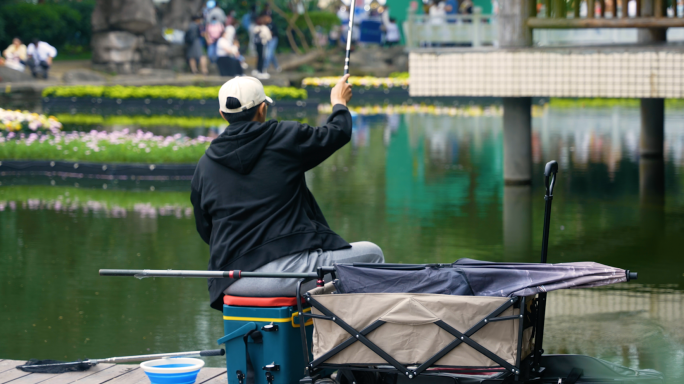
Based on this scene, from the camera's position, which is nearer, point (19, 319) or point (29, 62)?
point (19, 319)

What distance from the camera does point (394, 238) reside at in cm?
870

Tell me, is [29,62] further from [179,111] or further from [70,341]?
[70,341]

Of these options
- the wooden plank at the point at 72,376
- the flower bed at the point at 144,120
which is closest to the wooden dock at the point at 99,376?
the wooden plank at the point at 72,376

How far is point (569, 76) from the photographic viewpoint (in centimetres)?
1061

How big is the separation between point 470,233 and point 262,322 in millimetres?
5172

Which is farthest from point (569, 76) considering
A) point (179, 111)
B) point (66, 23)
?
point (66, 23)

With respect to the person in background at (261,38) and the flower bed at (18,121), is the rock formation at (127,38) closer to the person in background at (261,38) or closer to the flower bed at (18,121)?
the person in background at (261,38)

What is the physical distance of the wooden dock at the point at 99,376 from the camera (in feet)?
14.6

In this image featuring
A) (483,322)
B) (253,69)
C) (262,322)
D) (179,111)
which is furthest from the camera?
(253,69)

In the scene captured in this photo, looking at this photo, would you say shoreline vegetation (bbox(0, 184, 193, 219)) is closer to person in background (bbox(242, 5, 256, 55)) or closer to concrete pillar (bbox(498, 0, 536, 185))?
concrete pillar (bbox(498, 0, 536, 185))

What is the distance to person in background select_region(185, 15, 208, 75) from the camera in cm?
3166

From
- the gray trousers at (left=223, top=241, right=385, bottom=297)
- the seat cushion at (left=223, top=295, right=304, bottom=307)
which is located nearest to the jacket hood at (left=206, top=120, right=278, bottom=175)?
the gray trousers at (left=223, top=241, right=385, bottom=297)

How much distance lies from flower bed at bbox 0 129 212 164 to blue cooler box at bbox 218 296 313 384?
28.6 ft

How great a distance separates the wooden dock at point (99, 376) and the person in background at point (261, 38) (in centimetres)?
2564
